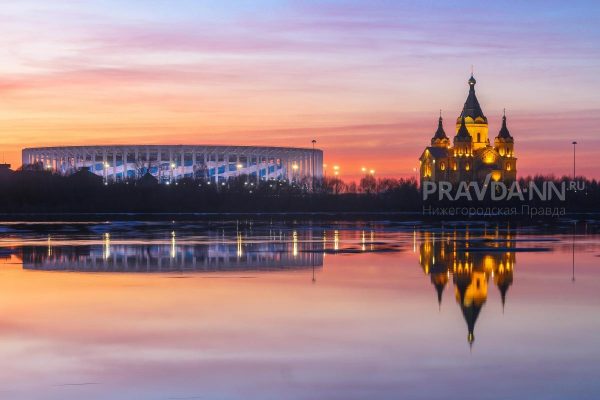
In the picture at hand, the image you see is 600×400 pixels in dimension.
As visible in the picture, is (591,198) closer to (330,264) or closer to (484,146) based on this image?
(484,146)

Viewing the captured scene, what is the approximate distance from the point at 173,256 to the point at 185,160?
120m

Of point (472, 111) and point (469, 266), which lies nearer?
point (469, 266)

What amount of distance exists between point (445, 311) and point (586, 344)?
3.89 meters

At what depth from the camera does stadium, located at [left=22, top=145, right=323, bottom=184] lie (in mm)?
146000

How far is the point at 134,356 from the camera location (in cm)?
1379

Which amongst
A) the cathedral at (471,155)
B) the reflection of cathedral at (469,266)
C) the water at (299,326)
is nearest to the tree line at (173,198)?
the cathedral at (471,155)

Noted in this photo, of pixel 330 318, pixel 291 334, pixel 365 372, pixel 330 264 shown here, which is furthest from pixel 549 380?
pixel 330 264

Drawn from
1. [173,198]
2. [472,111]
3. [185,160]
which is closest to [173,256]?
[173,198]

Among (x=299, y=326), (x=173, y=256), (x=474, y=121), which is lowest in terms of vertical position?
(x=299, y=326)

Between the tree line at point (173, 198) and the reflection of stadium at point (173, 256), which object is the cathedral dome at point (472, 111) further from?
the reflection of stadium at point (173, 256)

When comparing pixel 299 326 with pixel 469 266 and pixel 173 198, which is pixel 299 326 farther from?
pixel 173 198

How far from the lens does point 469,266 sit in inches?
1072

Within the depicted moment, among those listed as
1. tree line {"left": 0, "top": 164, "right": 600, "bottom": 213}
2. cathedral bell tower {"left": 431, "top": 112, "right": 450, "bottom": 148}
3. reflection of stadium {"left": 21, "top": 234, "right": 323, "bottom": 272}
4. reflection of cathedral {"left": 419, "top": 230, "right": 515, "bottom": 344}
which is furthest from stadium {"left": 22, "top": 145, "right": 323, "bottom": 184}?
reflection of cathedral {"left": 419, "top": 230, "right": 515, "bottom": 344}

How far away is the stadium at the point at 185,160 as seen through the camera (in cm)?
14600
